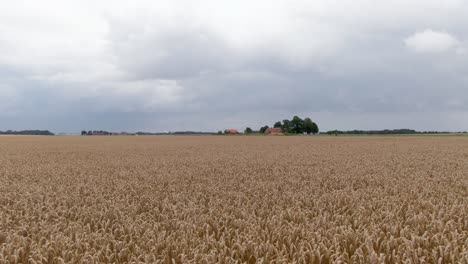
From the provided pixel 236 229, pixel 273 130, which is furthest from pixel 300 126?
pixel 236 229

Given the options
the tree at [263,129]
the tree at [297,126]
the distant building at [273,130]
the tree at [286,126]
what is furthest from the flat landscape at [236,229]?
the tree at [263,129]

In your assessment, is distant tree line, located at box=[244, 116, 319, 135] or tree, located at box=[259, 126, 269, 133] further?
tree, located at box=[259, 126, 269, 133]

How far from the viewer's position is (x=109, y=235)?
4.37 m

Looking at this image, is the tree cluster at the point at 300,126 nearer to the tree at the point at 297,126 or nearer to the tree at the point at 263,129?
the tree at the point at 297,126

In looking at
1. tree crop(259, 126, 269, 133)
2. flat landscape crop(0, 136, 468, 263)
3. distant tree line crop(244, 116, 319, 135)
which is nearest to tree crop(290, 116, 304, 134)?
distant tree line crop(244, 116, 319, 135)

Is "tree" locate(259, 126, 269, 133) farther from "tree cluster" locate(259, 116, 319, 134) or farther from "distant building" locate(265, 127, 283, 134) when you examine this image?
"tree cluster" locate(259, 116, 319, 134)

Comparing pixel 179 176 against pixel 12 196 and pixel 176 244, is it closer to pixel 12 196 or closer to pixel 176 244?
pixel 12 196

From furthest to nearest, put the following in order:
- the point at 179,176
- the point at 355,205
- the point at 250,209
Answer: the point at 179,176
the point at 355,205
the point at 250,209

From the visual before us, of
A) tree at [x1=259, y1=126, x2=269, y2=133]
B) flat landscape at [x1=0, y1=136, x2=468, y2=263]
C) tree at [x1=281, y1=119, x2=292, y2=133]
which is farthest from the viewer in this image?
tree at [x1=259, y1=126, x2=269, y2=133]

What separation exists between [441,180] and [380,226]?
7268mm

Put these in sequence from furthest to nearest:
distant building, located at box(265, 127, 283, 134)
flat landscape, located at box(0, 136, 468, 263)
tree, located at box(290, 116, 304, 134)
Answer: distant building, located at box(265, 127, 283, 134) < tree, located at box(290, 116, 304, 134) < flat landscape, located at box(0, 136, 468, 263)

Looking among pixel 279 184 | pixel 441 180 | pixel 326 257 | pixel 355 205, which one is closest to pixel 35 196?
pixel 279 184

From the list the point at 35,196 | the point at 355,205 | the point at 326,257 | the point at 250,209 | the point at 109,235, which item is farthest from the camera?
the point at 35,196

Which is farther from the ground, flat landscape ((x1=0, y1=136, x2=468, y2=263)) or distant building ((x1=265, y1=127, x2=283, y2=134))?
distant building ((x1=265, y1=127, x2=283, y2=134))
